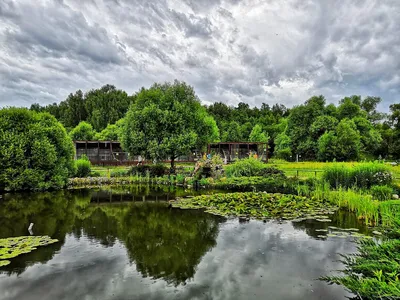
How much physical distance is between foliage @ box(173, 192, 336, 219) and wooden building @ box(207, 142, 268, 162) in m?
24.7

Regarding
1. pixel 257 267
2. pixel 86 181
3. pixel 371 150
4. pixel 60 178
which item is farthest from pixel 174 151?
pixel 371 150

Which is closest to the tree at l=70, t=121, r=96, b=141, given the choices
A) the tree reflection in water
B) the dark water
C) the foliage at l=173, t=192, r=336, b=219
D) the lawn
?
the lawn

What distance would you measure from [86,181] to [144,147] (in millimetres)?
5421

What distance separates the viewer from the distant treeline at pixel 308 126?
37.6 metres

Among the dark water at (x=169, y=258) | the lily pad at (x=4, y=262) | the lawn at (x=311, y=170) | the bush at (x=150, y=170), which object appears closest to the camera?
the dark water at (x=169, y=258)

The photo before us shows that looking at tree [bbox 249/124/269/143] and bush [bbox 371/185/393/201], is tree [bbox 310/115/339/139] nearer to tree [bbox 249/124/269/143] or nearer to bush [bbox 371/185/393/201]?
tree [bbox 249/124/269/143]

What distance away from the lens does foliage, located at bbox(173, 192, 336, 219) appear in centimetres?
1076

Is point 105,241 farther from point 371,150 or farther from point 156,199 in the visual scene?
point 371,150

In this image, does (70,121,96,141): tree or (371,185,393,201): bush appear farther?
(70,121,96,141): tree

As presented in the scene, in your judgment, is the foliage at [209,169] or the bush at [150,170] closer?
the foliage at [209,169]

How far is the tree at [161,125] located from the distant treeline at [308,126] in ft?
21.9

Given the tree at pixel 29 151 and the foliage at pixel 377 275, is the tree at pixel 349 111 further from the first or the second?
the foliage at pixel 377 275

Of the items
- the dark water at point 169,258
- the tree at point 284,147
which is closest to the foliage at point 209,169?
the dark water at point 169,258

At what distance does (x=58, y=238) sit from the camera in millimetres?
8125
